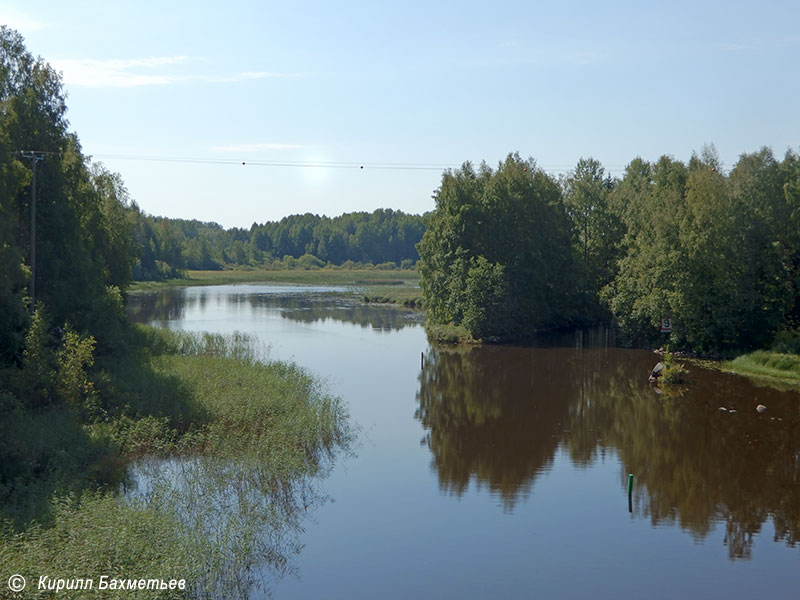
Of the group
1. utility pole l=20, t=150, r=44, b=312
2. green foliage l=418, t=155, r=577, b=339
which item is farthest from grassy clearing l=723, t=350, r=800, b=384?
utility pole l=20, t=150, r=44, b=312

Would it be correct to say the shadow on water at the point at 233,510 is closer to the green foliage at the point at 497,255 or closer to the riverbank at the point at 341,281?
the green foliage at the point at 497,255

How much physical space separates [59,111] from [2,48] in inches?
124

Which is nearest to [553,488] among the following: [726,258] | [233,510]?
[233,510]

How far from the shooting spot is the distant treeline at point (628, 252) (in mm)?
43562

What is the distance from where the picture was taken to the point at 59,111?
3291cm

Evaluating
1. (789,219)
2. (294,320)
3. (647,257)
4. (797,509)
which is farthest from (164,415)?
(294,320)

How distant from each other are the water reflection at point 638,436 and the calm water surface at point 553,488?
9 centimetres

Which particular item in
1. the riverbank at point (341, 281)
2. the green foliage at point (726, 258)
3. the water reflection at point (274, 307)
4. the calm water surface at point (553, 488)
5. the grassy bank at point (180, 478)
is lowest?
the calm water surface at point (553, 488)

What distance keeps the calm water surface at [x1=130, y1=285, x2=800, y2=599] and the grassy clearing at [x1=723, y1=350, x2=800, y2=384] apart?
5.90ft

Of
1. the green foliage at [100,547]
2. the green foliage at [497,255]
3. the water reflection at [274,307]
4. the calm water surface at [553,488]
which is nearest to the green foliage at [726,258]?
the calm water surface at [553,488]

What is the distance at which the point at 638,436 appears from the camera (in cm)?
2861

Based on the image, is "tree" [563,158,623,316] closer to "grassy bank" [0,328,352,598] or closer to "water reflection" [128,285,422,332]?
"water reflection" [128,285,422,332]

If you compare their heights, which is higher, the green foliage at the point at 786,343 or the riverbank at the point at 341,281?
the riverbank at the point at 341,281

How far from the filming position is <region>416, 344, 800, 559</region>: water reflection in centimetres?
2116
